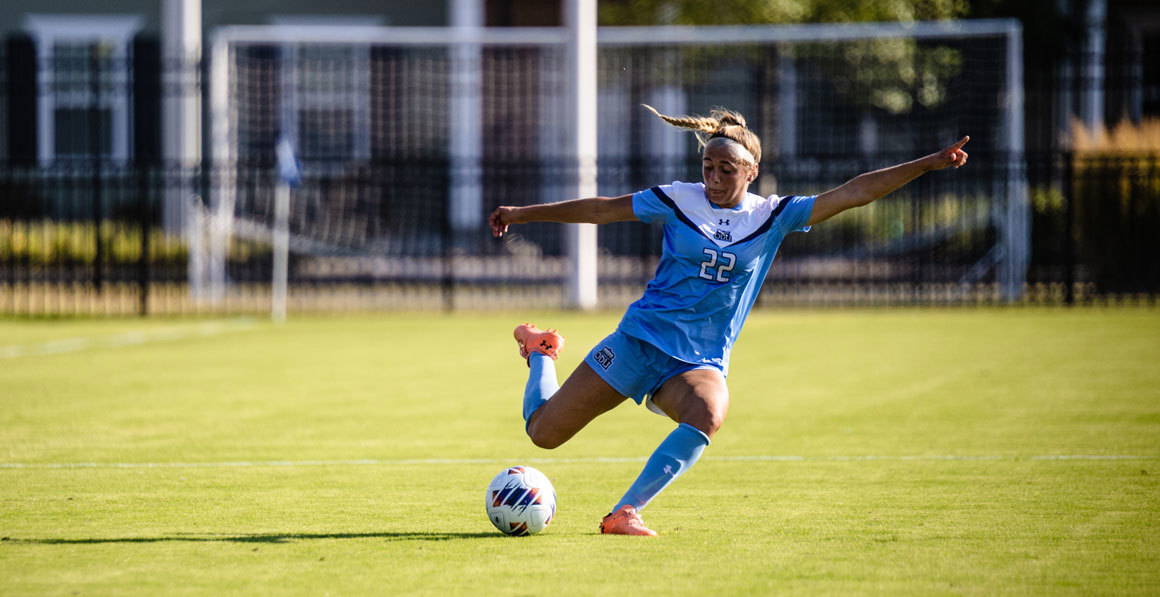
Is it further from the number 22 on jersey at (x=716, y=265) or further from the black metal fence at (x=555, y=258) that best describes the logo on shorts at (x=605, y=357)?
the black metal fence at (x=555, y=258)

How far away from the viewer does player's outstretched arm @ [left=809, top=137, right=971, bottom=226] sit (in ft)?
18.8

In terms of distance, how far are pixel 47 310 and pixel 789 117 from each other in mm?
15772

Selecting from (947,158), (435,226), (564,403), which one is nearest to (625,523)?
(564,403)

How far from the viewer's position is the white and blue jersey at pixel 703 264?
5.96 metres

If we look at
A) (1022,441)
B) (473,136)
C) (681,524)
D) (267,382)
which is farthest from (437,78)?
(681,524)

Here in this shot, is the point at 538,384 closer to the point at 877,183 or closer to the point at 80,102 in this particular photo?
the point at 877,183

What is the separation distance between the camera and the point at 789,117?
2962 cm

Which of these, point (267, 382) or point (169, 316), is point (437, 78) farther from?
point (267, 382)

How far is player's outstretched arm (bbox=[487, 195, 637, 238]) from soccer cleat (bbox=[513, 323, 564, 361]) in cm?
61

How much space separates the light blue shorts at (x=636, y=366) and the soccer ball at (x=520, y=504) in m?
0.58

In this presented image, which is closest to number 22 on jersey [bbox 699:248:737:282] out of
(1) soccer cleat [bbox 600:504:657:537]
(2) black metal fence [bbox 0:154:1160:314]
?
(1) soccer cleat [bbox 600:504:657:537]

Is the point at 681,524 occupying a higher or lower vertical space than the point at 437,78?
lower

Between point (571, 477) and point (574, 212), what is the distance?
1860mm

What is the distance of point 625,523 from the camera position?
5.69 metres
